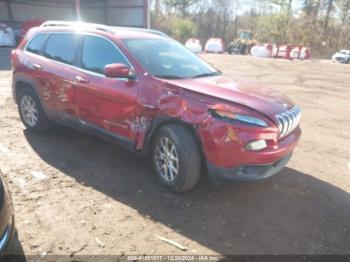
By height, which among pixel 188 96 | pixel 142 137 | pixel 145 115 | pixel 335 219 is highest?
pixel 188 96

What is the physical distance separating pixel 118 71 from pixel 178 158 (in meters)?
1.20

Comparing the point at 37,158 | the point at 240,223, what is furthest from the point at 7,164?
the point at 240,223

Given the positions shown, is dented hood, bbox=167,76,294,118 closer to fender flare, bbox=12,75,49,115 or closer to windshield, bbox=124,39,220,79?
windshield, bbox=124,39,220,79

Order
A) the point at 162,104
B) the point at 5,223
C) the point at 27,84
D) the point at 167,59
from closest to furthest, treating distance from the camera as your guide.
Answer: the point at 5,223 → the point at 162,104 → the point at 167,59 → the point at 27,84

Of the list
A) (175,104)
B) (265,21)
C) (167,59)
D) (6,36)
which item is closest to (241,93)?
(175,104)

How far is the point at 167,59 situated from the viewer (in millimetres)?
4406

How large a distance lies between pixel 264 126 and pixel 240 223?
988 mm

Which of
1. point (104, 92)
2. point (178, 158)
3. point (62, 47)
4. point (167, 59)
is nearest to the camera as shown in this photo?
point (178, 158)

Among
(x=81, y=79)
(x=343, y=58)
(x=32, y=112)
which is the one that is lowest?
(x=343, y=58)

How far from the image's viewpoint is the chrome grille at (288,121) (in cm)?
355

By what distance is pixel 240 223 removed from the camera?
3416mm

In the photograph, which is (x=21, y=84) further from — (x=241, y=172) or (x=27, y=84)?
(x=241, y=172)

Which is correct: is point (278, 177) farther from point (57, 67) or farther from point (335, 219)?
point (57, 67)

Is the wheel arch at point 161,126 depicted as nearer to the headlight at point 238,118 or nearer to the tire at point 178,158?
the tire at point 178,158
